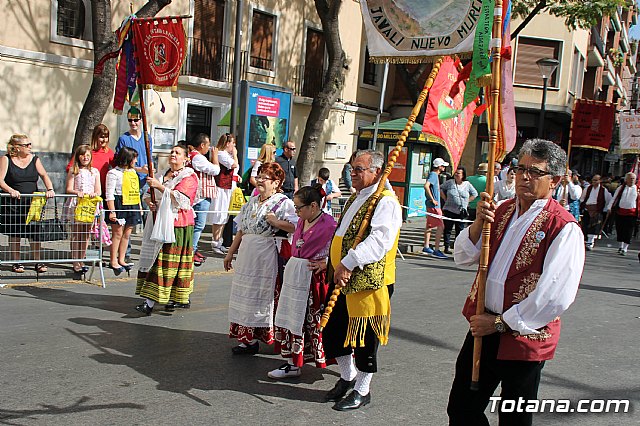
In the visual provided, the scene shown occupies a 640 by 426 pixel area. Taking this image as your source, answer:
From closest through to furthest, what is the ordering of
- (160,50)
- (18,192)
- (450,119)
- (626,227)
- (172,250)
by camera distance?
(450,119) → (172,250) → (160,50) → (18,192) → (626,227)

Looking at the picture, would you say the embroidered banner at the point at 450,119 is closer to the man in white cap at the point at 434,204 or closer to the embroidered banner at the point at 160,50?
the embroidered banner at the point at 160,50

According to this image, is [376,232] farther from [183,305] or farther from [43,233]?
[43,233]

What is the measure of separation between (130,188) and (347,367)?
17.2 ft

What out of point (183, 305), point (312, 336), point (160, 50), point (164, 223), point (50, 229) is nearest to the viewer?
point (312, 336)

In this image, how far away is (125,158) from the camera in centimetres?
898

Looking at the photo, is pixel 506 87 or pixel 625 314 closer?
pixel 506 87

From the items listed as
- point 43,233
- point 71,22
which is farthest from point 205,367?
point 71,22

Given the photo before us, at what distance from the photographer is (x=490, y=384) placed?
3.48 meters

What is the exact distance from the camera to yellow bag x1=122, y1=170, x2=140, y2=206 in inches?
357

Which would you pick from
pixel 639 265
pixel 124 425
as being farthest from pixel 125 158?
pixel 639 265

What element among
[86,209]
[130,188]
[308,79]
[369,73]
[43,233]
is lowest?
[43,233]

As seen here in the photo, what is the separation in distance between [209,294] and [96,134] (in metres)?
2.80

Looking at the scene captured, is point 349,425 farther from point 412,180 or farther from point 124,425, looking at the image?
point 412,180

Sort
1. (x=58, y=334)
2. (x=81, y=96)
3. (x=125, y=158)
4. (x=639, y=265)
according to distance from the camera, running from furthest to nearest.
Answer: (x=81, y=96) < (x=639, y=265) < (x=125, y=158) < (x=58, y=334)
